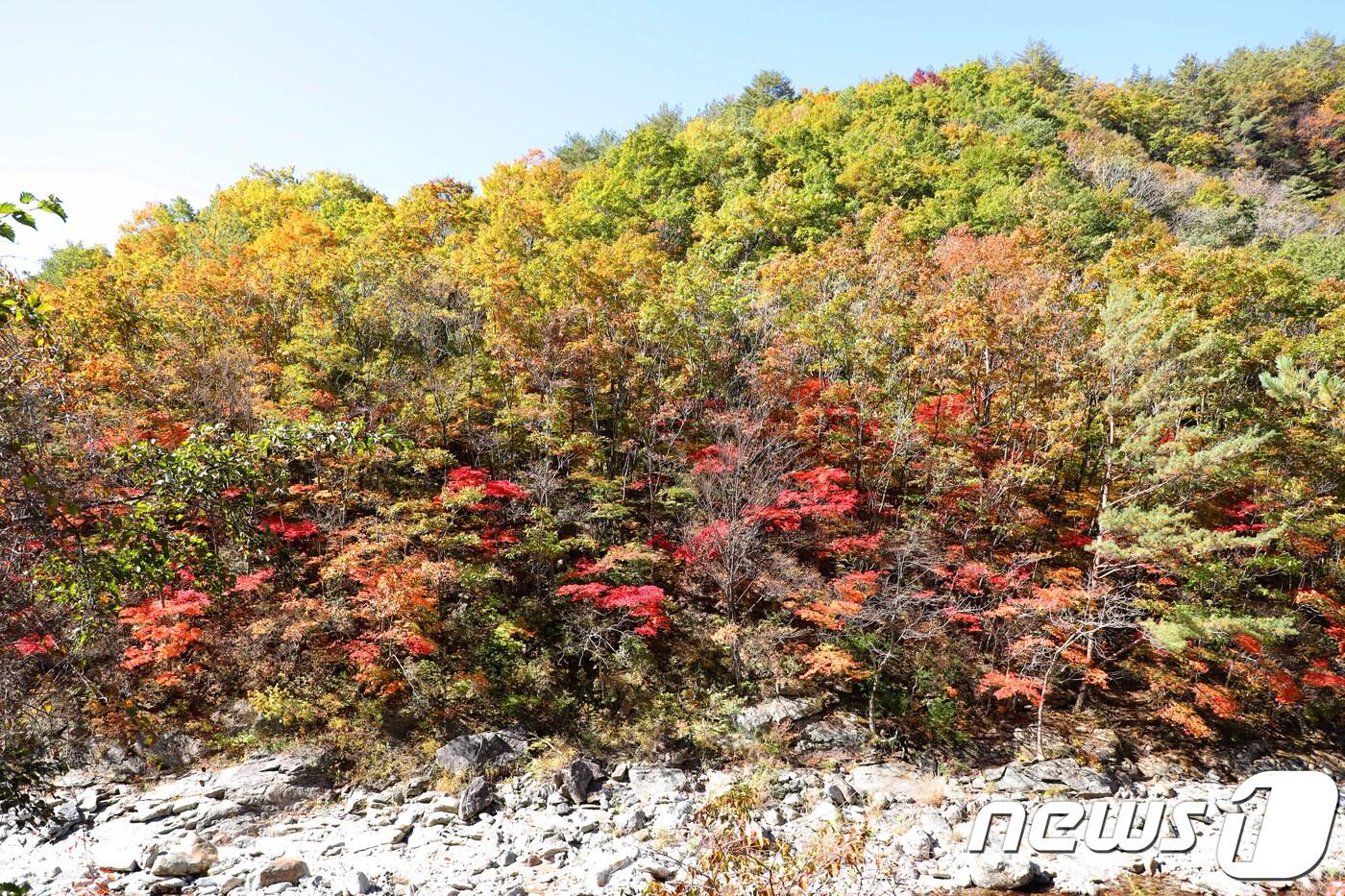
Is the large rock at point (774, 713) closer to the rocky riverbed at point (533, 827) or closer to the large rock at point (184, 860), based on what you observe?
the rocky riverbed at point (533, 827)

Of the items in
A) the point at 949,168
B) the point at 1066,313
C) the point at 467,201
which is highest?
the point at 949,168

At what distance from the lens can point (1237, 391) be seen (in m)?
19.1

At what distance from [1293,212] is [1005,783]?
42.7 meters

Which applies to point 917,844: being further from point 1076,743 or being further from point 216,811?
point 216,811

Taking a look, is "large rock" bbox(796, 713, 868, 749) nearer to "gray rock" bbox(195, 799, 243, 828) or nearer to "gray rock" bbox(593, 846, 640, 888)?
"gray rock" bbox(593, 846, 640, 888)

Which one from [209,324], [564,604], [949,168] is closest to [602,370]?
[564,604]

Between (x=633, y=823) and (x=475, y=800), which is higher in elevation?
(x=633, y=823)

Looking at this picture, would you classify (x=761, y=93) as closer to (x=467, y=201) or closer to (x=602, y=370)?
(x=467, y=201)

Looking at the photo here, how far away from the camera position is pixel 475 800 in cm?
1265

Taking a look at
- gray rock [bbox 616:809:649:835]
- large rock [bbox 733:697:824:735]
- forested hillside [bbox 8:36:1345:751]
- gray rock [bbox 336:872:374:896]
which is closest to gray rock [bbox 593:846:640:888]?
gray rock [bbox 616:809:649:835]

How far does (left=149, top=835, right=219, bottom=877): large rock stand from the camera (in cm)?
1012

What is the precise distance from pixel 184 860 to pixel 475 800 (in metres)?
4.67

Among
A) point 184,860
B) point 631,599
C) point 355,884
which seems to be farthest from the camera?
point 631,599

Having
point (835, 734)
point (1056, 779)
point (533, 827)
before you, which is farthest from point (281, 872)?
point (1056, 779)
